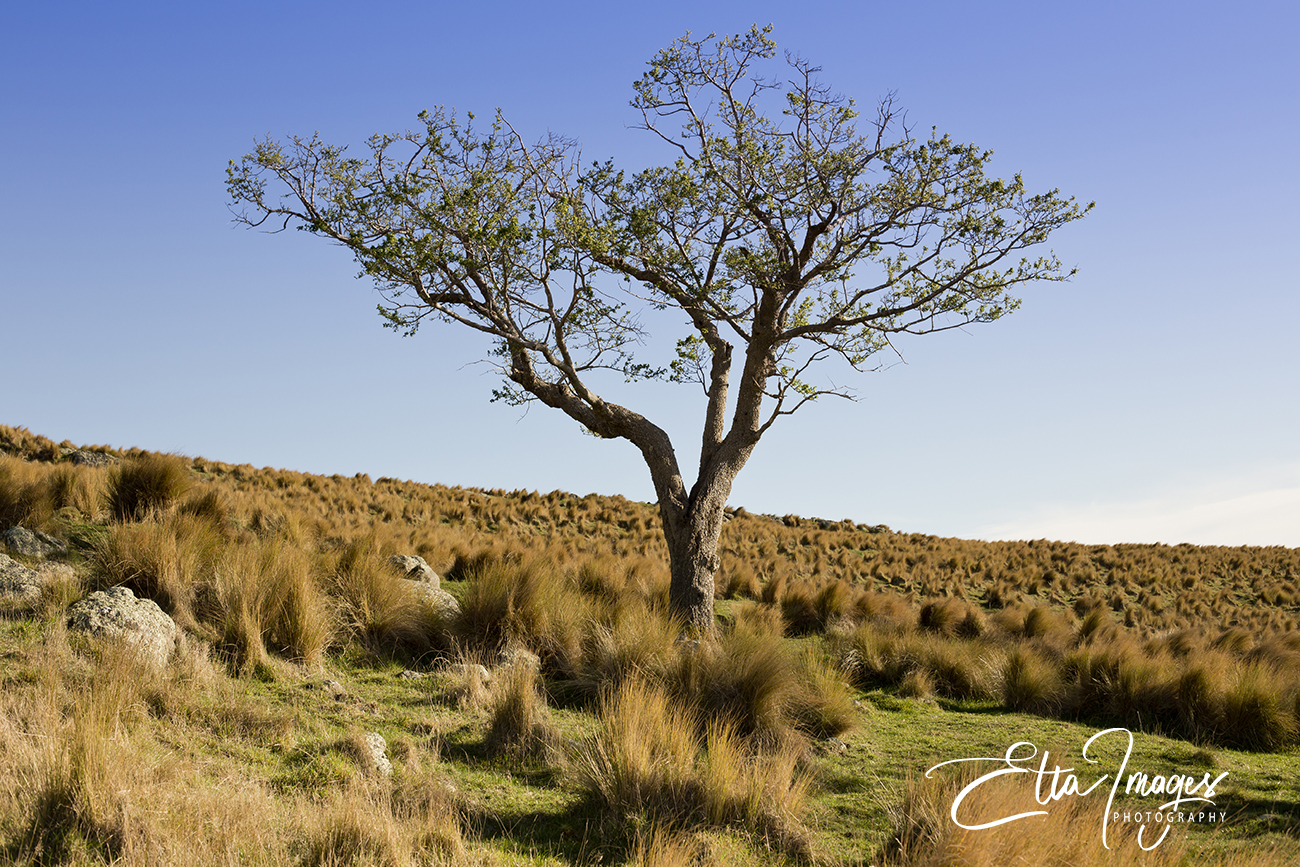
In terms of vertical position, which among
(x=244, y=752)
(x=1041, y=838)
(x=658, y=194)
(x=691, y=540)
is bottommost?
(x=244, y=752)

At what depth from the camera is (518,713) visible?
703 centimetres

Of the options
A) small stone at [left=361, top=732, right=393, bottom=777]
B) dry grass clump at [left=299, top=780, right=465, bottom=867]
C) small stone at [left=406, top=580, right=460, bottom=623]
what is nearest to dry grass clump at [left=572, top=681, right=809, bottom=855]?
dry grass clump at [left=299, top=780, right=465, bottom=867]

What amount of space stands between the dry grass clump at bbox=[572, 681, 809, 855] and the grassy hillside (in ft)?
0.08

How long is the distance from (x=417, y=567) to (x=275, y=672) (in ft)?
15.3

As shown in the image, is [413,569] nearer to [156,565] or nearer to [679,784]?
[156,565]

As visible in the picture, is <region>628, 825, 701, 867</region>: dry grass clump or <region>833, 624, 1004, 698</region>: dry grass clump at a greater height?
<region>833, 624, 1004, 698</region>: dry grass clump

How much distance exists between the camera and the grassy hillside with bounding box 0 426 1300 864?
4.89 metres

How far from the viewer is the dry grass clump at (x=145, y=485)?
13070 mm

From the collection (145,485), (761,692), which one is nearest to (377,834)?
(761,692)

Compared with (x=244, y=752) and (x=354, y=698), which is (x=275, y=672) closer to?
(x=354, y=698)

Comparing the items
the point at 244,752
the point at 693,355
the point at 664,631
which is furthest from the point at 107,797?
the point at 693,355

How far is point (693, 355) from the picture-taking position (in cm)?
1419

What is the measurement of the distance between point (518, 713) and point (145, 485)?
31.2 feet

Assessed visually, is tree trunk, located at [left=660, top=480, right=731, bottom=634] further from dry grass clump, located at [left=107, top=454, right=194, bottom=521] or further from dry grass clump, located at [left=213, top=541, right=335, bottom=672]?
dry grass clump, located at [left=107, top=454, right=194, bottom=521]
